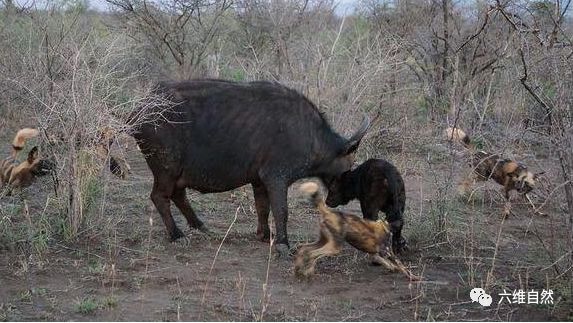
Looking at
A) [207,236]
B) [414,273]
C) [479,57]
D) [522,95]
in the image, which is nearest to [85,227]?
[207,236]

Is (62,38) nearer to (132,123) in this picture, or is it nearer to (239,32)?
(132,123)

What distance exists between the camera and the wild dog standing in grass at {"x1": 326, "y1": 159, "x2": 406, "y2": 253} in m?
7.44

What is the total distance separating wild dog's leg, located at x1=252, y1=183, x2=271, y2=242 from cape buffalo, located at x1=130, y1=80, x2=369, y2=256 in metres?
0.26

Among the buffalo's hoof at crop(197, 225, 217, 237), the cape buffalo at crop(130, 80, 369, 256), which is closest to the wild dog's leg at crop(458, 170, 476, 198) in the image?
the cape buffalo at crop(130, 80, 369, 256)

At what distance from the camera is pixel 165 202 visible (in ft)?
25.7

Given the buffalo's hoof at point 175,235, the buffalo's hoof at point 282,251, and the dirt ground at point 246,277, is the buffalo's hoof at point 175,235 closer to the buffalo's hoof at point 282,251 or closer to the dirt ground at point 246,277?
the dirt ground at point 246,277

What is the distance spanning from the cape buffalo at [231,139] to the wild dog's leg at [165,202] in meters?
0.01

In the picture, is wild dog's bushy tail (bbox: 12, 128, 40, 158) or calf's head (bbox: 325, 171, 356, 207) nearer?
wild dog's bushy tail (bbox: 12, 128, 40, 158)

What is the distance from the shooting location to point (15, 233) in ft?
23.7

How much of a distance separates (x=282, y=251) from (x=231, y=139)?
117 cm

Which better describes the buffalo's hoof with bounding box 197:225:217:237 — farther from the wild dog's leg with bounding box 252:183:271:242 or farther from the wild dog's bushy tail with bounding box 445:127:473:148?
the wild dog's bushy tail with bounding box 445:127:473:148

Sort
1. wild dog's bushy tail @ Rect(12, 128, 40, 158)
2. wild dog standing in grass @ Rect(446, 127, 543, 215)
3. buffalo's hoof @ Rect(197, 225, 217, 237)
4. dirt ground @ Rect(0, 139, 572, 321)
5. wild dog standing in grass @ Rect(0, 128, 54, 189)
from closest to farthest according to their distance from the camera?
dirt ground @ Rect(0, 139, 572, 321)
wild dog's bushy tail @ Rect(12, 128, 40, 158)
buffalo's hoof @ Rect(197, 225, 217, 237)
wild dog standing in grass @ Rect(0, 128, 54, 189)
wild dog standing in grass @ Rect(446, 127, 543, 215)

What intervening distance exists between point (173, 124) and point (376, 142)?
Answer: 5.27 metres

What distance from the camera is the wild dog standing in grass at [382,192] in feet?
24.4
